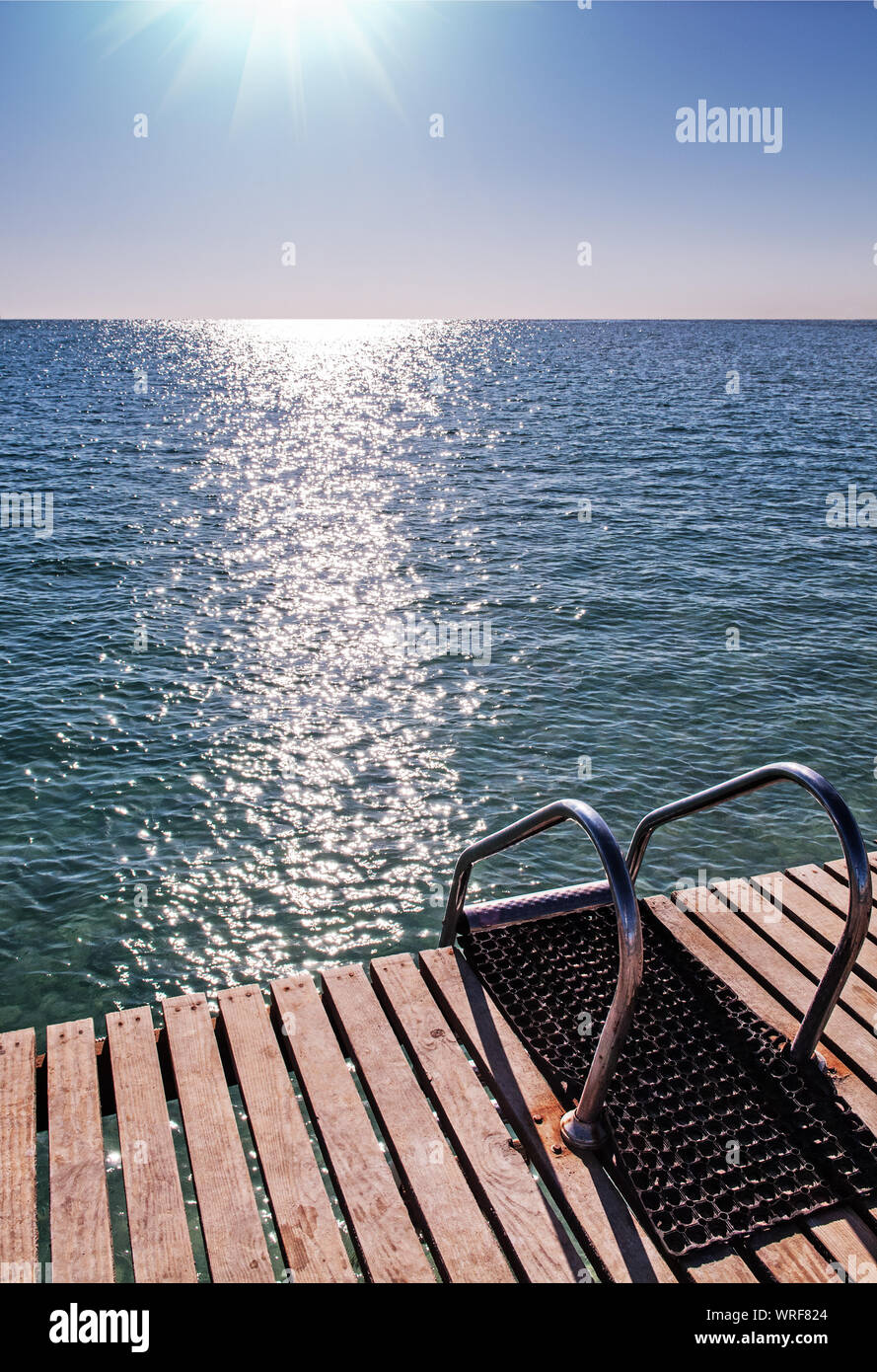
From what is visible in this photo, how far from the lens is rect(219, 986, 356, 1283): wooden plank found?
362 cm

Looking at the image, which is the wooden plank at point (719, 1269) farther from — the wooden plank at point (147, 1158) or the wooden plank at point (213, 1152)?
the wooden plank at point (147, 1158)

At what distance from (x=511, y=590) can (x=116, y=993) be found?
13.4 meters

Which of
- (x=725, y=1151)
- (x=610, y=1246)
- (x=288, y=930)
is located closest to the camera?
(x=610, y=1246)

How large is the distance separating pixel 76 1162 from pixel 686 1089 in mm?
2946

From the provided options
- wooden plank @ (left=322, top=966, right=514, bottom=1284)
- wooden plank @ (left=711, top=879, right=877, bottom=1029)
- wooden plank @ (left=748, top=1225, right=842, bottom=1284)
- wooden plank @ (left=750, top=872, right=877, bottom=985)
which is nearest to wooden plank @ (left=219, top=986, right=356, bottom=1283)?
wooden plank @ (left=322, top=966, right=514, bottom=1284)

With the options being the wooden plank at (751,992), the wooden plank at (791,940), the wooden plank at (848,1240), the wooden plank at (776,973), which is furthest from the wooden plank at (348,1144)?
the wooden plank at (791,940)

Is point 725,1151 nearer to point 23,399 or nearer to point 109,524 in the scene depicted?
point 109,524

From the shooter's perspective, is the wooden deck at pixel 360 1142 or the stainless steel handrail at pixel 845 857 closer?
the wooden deck at pixel 360 1142

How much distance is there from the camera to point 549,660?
15.3 m

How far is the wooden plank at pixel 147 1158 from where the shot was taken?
11.9 feet

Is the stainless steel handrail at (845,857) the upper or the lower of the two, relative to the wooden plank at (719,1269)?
upper

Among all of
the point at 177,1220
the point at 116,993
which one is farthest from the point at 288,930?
the point at 177,1220

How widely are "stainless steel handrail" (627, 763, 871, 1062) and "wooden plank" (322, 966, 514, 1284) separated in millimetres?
1595

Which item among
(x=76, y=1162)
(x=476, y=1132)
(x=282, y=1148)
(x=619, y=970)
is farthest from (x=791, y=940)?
(x=76, y=1162)
